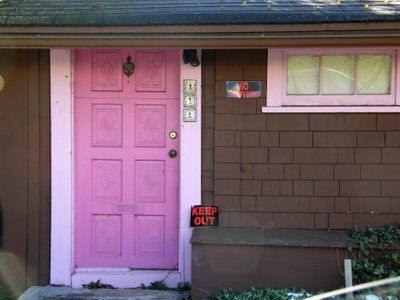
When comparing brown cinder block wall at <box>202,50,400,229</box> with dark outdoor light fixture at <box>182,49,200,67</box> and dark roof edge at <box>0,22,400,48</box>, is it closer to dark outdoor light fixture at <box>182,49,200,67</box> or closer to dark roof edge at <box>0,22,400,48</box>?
dark outdoor light fixture at <box>182,49,200,67</box>

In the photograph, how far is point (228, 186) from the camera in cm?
529

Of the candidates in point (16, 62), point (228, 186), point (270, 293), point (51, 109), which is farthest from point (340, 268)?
point (16, 62)

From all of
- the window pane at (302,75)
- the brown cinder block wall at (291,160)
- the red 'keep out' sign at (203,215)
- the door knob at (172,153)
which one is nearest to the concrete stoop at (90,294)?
the red 'keep out' sign at (203,215)

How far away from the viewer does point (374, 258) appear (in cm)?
477

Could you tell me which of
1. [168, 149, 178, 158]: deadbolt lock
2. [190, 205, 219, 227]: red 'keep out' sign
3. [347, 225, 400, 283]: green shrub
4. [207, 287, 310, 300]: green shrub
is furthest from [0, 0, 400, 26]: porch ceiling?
[207, 287, 310, 300]: green shrub

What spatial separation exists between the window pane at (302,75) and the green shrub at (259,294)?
183 cm

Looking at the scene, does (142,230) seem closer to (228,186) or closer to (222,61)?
(228,186)

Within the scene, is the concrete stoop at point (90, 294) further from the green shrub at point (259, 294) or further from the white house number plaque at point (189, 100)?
the white house number plaque at point (189, 100)

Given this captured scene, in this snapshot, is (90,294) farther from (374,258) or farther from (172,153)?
(374,258)

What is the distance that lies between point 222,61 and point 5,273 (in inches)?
116

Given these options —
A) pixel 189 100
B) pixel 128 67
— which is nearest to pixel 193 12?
pixel 189 100

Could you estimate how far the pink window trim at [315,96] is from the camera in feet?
17.0

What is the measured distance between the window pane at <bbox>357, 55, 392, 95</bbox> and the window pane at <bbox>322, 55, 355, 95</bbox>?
0.27 ft

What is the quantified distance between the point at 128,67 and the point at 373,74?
2331 mm
